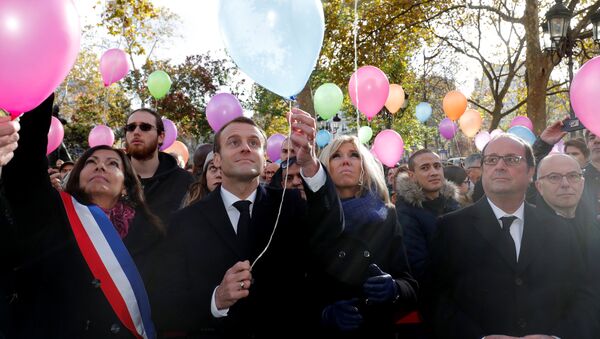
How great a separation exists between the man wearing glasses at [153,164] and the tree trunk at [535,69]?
9098 mm

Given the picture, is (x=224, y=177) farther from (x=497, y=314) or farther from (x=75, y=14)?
(x=497, y=314)

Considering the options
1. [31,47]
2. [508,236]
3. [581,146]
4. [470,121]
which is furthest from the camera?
[470,121]

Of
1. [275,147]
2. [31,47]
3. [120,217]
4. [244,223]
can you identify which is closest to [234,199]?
[244,223]

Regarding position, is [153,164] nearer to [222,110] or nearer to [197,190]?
[197,190]

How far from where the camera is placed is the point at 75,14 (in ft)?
6.32

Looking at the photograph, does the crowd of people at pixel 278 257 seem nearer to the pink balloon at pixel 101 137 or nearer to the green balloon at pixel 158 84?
the pink balloon at pixel 101 137

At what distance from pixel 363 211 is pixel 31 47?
6.03ft

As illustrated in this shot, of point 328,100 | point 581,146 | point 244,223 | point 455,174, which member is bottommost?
point 244,223

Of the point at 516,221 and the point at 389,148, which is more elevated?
the point at 389,148

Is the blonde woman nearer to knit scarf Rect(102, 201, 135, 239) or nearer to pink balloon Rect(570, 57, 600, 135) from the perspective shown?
knit scarf Rect(102, 201, 135, 239)

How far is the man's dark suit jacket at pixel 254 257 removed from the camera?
2.32 m

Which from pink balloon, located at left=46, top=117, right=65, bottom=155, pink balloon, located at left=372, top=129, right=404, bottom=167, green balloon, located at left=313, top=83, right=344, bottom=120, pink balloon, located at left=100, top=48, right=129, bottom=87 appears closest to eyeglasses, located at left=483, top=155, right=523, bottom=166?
pink balloon, located at left=46, top=117, right=65, bottom=155

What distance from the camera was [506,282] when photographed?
2.55m

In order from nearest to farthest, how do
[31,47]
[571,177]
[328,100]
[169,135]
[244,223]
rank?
1. [31,47]
2. [244,223]
3. [571,177]
4. [328,100]
5. [169,135]
